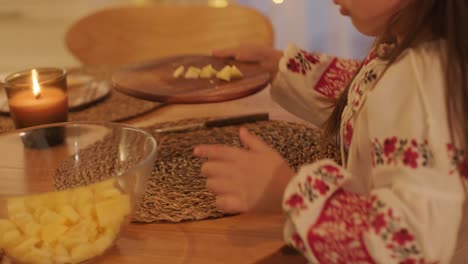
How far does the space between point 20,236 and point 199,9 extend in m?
1.29

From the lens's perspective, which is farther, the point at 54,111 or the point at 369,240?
the point at 54,111

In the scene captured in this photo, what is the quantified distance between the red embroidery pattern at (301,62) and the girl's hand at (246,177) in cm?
41

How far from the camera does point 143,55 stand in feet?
6.02

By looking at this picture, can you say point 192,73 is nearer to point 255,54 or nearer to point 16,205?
point 255,54

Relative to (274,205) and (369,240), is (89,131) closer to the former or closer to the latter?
(274,205)

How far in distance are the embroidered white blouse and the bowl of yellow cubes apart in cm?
18

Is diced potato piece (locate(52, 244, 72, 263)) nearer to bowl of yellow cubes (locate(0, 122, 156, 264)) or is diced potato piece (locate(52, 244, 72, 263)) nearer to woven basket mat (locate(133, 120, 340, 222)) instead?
bowl of yellow cubes (locate(0, 122, 156, 264))

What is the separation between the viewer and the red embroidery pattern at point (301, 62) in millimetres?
1103

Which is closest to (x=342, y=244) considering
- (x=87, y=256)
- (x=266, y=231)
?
(x=266, y=231)

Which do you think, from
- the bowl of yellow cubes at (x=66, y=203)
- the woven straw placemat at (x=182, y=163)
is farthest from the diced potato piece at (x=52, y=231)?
the woven straw placemat at (x=182, y=163)

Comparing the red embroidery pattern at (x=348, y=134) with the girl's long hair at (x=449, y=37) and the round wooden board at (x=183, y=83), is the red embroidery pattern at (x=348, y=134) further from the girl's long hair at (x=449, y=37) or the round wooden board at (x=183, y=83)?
the round wooden board at (x=183, y=83)

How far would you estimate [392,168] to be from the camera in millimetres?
629

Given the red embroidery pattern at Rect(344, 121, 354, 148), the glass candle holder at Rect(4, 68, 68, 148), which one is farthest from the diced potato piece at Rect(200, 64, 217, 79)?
the red embroidery pattern at Rect(344, 121, 354, 148)

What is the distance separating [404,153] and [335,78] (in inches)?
19.1
